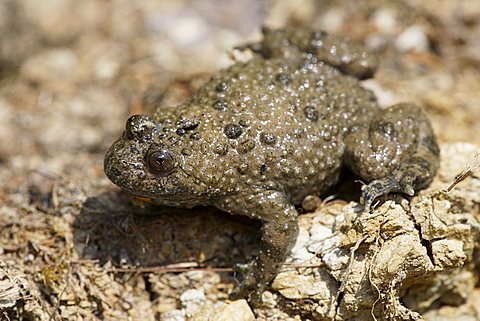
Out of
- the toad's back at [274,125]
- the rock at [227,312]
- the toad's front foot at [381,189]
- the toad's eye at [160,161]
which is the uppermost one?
the toad's back at [274,125]

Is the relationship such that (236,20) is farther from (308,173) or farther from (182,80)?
(308,173)

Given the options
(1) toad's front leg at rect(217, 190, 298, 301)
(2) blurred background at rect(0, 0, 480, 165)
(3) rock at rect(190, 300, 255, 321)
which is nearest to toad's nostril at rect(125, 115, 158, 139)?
(1) toad's front leg at rect(217, 190, 298, 301)

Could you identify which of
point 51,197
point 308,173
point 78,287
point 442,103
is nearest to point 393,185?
point 308,173

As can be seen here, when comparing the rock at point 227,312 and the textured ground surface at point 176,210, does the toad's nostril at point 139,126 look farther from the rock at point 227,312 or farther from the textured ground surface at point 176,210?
the rock at point 227,312

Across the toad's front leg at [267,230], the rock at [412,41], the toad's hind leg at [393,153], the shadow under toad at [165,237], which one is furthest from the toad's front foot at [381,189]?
the rock at [412,41]

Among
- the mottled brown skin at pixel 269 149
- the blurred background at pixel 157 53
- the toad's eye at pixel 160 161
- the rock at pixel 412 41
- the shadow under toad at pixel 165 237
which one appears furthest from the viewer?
the rock at pixel 412 41

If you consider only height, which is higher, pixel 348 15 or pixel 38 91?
pixel 348 15

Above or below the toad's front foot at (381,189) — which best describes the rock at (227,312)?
below
